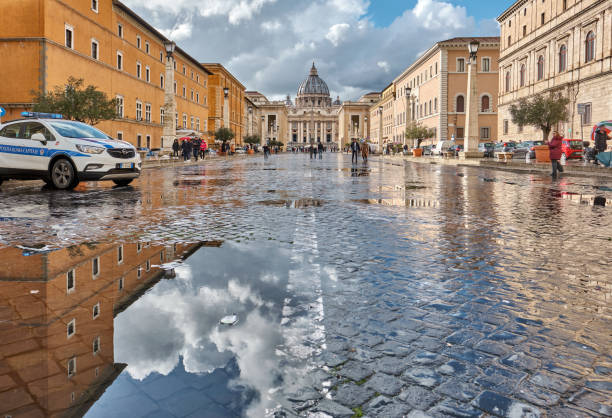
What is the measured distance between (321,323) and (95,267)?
2.42 m

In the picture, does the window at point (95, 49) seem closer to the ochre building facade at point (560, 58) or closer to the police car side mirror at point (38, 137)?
the police car side mirror at point (38, 137)

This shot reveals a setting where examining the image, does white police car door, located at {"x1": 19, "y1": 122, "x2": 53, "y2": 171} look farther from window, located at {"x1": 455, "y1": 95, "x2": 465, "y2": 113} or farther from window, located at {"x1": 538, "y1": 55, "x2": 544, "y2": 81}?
window, located at {"x1": 455, "y1": 95, "x2": 465, "y2": 113}

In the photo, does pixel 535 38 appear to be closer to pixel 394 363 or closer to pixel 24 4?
pixel 24 4

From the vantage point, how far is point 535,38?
4912 centimetres

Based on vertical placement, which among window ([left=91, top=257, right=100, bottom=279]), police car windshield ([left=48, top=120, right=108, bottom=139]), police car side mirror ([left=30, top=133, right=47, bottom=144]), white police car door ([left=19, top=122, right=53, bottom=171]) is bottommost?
window ([left=91, top=257, right=100, bottom=279])

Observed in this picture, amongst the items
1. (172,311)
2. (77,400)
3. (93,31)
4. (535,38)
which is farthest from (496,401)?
(535,38)

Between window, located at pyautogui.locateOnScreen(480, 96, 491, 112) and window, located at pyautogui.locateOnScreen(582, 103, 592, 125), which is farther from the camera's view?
window, located at pyautogui.locateOnScreen(480, 96, 491, 112)

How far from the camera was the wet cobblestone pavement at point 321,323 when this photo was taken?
234 centimetres

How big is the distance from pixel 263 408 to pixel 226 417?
0.17 meters

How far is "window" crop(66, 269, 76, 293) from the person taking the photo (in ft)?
13.1

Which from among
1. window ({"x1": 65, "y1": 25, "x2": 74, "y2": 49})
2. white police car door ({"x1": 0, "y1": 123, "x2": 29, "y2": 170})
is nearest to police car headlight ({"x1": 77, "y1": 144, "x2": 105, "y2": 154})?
white police car door ({"x1": 0, "y1": 123, "x2": 29, "y2": 170})

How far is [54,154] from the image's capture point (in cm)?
1331

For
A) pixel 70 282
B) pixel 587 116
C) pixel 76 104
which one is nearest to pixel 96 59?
pixel 76 104

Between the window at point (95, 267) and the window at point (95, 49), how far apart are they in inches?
1422
